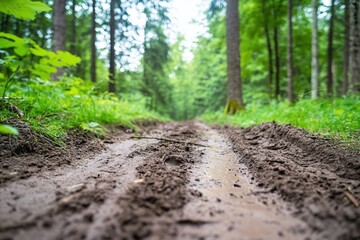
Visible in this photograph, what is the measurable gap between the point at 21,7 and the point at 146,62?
46.7 ft

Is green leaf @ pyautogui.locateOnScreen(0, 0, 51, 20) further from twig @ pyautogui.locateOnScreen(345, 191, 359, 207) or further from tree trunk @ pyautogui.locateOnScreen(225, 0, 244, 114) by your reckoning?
tree trunk @ pyautogui.locateOnScreen(225, 0, 244, 114)

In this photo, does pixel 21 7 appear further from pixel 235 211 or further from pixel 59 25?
pixel 59 25

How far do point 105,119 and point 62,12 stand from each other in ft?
17.8

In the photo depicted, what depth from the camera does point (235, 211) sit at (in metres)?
1.73

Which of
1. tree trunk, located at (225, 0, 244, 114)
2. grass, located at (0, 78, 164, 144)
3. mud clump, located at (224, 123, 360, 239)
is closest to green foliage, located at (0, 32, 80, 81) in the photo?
grass, located at (0, 78, 164, 144)

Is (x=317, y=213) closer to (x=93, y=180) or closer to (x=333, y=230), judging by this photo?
(x=333, y=230)

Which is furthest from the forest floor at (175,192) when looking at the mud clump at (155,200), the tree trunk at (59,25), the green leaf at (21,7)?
the tree trunk at (59,25)

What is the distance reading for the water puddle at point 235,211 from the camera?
145 cm

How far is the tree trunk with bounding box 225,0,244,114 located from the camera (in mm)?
10789

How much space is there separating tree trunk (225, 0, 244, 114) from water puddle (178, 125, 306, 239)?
27.8ft

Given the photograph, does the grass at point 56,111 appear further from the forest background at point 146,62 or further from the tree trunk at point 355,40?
the tree trunk at point 355,40

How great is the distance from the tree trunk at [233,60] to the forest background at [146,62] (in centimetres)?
33

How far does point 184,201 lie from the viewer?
71.7 inches

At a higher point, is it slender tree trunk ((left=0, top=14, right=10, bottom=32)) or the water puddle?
slender tree trunk ((left=0, top=14, right=10, bottom=32))
